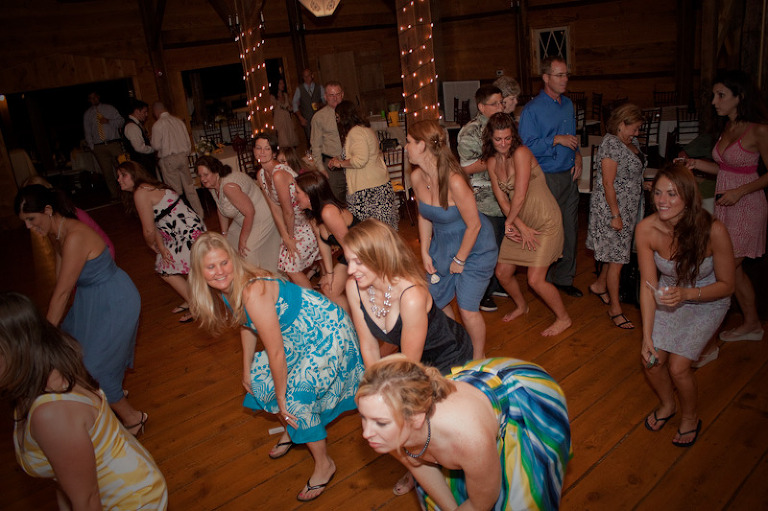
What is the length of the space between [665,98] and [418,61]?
20.4 ft

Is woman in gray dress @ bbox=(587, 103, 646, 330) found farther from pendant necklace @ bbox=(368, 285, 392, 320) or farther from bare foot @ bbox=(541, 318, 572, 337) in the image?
pendant necklace @ bbox=(368, 285, 392, 320)

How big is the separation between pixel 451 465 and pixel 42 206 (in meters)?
2.61

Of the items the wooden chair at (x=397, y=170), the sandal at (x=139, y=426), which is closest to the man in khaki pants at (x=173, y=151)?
the wooden chair at (x=397, y=170)

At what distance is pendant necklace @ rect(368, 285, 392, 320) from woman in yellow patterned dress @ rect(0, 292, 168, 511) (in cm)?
102

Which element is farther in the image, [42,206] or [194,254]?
[42,206]

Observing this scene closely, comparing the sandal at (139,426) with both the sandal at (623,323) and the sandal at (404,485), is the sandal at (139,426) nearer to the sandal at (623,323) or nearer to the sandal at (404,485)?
the sandal at (404,485)

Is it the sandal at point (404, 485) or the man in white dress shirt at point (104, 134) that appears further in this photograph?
the man in white dress shirt at point (104, 134)

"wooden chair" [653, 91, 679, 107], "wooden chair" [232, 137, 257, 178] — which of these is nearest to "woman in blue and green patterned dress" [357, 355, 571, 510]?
"wooden chair" [232, 137, 257, 178]

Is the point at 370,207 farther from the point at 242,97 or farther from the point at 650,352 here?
the point at 242,97

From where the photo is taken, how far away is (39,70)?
9.42 meters

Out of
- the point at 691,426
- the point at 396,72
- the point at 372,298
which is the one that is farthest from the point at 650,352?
the point at 396,72

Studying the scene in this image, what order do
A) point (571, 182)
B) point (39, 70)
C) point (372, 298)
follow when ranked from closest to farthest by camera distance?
point (372, 298) → point (571, 182) → point (39, 70)

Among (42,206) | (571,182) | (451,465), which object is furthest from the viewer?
(571,182)

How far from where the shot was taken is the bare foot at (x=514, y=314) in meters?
4.17
